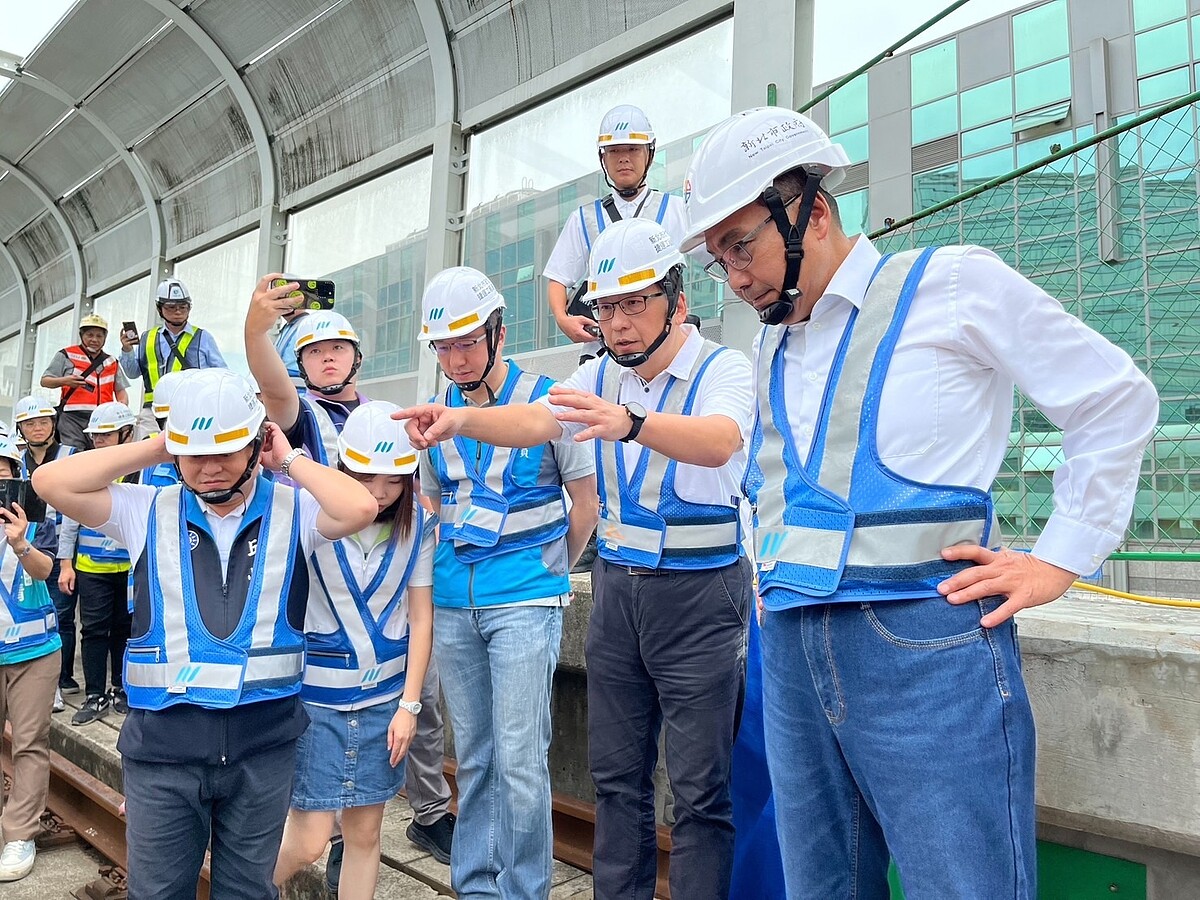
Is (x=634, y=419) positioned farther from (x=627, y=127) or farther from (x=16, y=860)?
(x=16, y=860)

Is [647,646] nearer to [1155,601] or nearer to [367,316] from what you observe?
[1155,601]

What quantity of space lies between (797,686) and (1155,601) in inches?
90.9

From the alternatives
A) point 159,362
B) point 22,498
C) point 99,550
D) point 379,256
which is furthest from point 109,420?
point 379,256

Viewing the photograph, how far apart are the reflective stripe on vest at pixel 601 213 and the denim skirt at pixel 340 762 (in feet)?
8.62

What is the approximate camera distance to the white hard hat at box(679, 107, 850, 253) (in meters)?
1.79

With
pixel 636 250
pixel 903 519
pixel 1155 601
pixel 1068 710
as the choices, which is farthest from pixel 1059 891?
pixel 636 250

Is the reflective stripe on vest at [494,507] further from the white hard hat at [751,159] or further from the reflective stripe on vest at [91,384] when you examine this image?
the reflective stripe on vest at [91,384]

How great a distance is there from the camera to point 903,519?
65.0 inches

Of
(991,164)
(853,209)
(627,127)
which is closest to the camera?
(627,127)

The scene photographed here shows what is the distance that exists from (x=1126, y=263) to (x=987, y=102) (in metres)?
14.6

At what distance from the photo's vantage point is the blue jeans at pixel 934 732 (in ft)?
5.24

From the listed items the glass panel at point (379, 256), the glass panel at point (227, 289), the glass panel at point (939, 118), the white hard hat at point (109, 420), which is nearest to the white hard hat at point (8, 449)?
the white hard hat at point (109, 420)

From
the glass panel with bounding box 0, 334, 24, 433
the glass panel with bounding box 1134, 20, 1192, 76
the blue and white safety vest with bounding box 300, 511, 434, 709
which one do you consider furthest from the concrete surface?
the glass panel with bounding box 0, 334, 24, 433

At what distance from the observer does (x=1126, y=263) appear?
10.1 ft
